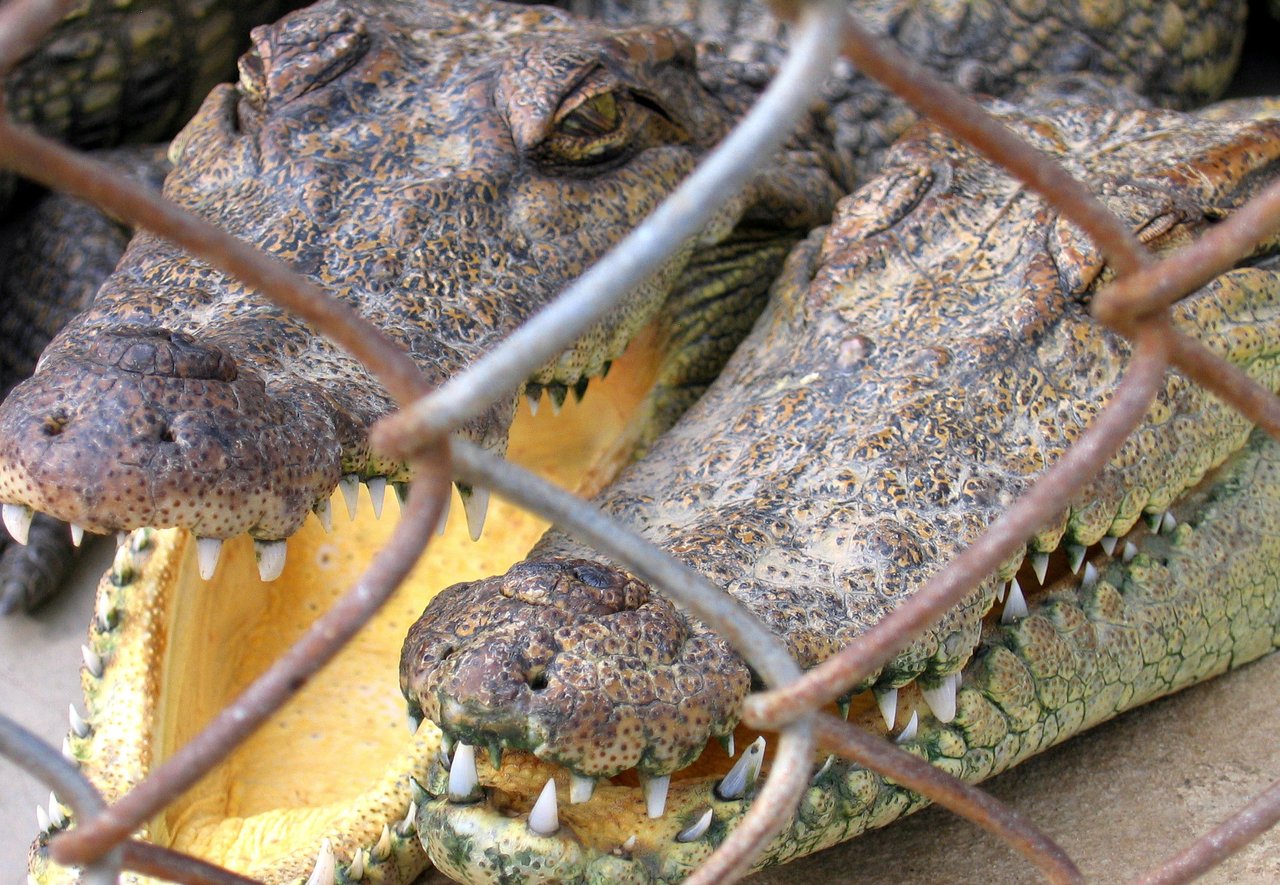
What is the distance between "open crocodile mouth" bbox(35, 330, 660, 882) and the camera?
6.58 feet

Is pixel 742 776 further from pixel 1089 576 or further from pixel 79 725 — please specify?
pixel 79 725

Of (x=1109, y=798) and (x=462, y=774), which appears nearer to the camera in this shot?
(x=462, y=774)

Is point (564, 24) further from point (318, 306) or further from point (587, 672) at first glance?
point (318, 306)

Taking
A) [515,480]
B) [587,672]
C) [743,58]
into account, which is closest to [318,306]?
[515,480]

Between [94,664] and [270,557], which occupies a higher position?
[270,557]

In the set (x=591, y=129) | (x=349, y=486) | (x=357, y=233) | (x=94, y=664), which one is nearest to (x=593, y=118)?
(x=591, y=129)

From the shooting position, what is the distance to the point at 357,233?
2.26 meters

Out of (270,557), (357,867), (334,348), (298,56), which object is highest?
(298,56)

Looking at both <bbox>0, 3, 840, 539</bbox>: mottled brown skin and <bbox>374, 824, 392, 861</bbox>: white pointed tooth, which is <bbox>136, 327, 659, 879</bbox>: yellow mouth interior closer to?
<bbox>374, 824, 392, 861</bbox>: white pointed tooth

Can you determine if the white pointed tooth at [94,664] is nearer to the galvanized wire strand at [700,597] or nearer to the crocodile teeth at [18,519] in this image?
the crocodile teeth at [18,519]

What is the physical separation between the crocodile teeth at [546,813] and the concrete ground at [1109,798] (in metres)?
0.58

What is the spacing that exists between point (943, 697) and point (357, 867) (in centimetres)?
A: 89

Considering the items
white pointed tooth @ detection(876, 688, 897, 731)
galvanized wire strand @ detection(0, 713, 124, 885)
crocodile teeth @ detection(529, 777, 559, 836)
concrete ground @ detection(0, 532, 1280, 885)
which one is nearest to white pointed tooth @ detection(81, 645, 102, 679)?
concrete ground @ detection(0, 532, 1280, 885)

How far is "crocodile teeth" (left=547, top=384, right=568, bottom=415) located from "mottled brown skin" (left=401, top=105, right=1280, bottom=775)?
0.74ft
